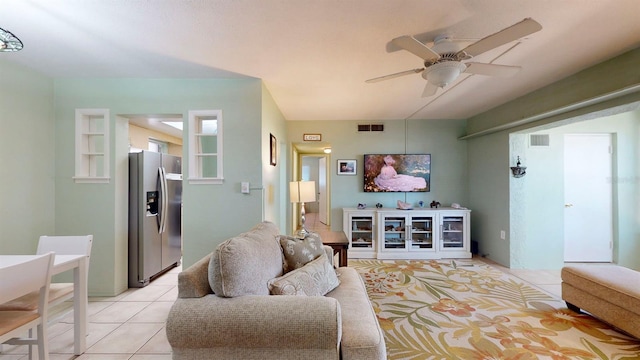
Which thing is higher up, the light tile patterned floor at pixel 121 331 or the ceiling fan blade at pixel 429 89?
the ceiling fan blade at pixel 429 89

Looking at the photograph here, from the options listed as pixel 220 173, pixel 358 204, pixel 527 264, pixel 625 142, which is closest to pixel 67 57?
pixel 220 173

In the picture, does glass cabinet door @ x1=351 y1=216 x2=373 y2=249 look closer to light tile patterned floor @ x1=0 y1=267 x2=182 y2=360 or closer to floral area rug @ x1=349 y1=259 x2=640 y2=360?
floral area rug @ x1=349 y1=259 x2=640 y2=360

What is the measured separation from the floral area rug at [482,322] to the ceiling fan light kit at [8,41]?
10.0 feet

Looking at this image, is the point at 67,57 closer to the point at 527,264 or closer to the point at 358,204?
the point at 358,204

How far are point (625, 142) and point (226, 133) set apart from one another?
5.35 metres

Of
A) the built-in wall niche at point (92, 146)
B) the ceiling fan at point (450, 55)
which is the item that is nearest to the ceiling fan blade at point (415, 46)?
the ceiling fan at point (450, 55)

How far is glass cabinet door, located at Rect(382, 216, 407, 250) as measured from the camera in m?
4.19

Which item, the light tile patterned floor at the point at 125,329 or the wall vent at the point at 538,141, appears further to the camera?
the wall vent at the point at 538,141

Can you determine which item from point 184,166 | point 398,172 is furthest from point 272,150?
point 398,172

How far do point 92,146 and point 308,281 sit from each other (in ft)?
9.84

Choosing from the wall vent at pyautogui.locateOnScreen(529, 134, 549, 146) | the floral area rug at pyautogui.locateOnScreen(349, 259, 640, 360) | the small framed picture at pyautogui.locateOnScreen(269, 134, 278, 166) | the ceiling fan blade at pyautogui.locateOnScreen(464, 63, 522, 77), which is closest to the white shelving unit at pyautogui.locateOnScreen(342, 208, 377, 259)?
the floral area rug at pyautogui.locateOnScreen(349, 259, 640, 360)

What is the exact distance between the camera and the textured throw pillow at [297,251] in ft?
6.01

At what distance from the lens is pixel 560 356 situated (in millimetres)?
1782

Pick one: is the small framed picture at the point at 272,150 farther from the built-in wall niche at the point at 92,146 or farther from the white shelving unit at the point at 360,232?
the built-in wall niche at the point at 92,146
